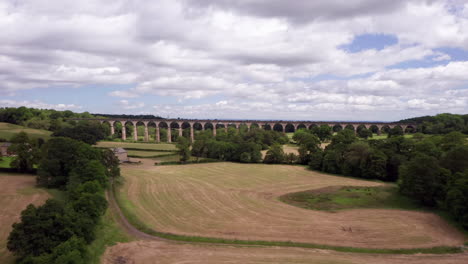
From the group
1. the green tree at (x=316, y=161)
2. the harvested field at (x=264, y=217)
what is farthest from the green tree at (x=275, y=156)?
the harvested field at (x=264, y=217)

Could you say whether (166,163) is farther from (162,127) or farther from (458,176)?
(162,127)

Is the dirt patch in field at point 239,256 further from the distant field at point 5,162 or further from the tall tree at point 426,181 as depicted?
the distant field at point 5,162

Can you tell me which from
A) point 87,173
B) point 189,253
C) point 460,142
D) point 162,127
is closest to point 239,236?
point 189,253

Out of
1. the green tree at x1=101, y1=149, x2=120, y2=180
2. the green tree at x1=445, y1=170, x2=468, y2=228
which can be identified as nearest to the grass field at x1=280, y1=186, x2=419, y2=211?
the green tree at x1=445, y1=170, x2=468, y2=228

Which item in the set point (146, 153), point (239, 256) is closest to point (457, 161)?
point (239, 256)

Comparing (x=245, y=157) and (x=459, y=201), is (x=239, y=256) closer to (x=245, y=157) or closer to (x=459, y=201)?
(x=459, y=201)

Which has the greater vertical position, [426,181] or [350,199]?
[426,181]

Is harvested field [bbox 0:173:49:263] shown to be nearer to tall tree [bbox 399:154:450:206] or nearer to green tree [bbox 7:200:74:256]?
green tree [bbox 7:200:74:256]
